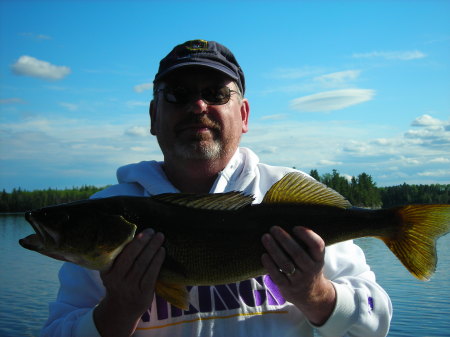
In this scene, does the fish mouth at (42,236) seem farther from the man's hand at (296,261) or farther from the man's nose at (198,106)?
the man's nose at (198,106)

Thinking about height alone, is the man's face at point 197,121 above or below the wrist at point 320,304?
above

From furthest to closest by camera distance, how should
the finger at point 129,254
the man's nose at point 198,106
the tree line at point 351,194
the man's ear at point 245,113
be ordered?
the tree line at point 351,194
the man's ear at point 245,113
the man's nose at point 198,106
the finger at point 129,254

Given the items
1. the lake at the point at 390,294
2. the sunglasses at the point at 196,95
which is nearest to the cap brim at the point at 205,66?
the sunglasses at the point at 196,95

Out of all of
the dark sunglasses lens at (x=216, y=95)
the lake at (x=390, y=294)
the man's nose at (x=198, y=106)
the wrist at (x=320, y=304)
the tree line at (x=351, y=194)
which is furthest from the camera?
the tree line at (x=351, y=194)

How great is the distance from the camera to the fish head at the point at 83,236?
335 cm

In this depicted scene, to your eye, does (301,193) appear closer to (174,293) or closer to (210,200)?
(210,200)

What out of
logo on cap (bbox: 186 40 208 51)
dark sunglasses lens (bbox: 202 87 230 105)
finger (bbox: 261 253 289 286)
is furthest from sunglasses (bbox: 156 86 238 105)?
finger (bbox: 261 253 289 286)

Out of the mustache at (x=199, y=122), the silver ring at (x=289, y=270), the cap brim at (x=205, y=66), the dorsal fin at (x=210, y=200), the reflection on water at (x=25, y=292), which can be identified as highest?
the cap brim at (x=205, y=66)

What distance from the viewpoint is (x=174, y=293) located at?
135 inches

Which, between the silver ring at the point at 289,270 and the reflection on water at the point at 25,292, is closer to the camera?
the silver ring at the point at 289,270

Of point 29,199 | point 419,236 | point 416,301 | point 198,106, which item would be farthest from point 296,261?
point 29,199

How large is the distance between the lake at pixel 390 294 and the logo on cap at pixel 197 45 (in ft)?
37.7

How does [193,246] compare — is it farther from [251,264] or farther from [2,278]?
[2,278]

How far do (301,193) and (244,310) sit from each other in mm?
1118
